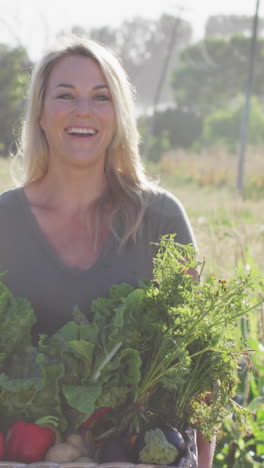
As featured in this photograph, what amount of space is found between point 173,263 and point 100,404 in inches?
17.6

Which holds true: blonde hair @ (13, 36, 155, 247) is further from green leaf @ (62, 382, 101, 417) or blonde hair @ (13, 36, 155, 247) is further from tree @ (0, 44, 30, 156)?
tree @ (0, 44, 30, 156)

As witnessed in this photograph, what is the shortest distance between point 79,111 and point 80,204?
449 mm

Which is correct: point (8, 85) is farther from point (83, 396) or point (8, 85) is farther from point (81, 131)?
point (83, 396)

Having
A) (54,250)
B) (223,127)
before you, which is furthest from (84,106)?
(223,127)

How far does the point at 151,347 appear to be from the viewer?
1.93 metres

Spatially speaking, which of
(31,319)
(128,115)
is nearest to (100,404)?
(31,319)

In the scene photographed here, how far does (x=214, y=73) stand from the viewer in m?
64.5

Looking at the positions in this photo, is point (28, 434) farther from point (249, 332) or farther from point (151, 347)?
point (249, 332)

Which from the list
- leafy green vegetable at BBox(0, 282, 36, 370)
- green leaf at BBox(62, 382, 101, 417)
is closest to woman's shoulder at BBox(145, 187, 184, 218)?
leafy green vegetable at BBox(0, 282, 36, 370)

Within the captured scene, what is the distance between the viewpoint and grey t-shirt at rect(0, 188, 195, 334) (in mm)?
2547

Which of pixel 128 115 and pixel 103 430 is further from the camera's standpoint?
pixel 128 115

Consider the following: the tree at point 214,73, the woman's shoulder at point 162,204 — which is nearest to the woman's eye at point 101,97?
the woman's shoulder at point 162,204

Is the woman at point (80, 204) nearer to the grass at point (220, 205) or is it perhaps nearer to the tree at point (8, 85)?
the grass at point (220, 205)

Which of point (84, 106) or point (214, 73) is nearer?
point (84, 106)
